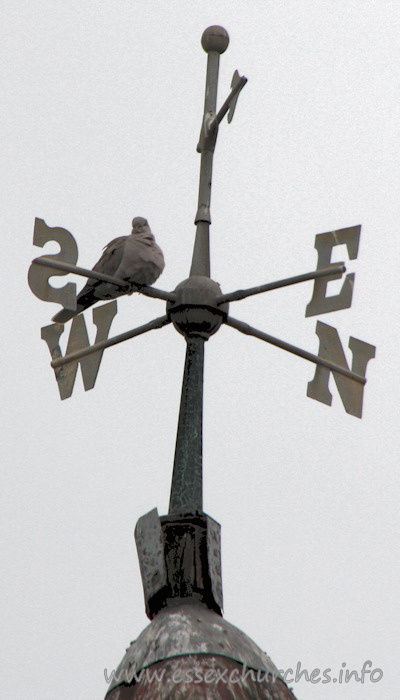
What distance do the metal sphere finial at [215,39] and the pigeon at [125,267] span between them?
78 cm

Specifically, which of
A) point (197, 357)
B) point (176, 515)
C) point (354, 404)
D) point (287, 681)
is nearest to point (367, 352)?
point (354, 404)

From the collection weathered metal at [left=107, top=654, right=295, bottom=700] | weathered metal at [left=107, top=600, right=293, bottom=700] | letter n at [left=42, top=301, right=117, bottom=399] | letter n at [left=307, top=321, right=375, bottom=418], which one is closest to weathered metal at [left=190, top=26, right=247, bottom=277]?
letter n at [left=42, top=301, right=117, bottom=399]

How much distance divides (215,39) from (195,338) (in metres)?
1.33

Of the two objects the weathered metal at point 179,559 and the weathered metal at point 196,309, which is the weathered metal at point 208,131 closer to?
the weathered metal at point 196,309

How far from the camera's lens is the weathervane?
3174 millimetres

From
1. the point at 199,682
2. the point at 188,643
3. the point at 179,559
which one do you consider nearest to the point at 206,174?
the point at 179,559

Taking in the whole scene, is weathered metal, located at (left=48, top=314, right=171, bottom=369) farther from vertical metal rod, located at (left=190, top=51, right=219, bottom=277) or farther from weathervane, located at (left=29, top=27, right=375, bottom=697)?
vertical metal rod, located at (left=190, top=51, right=219, bottom=277)

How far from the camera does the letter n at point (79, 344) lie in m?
3.83

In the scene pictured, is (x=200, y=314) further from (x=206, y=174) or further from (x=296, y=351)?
(x=206, y=174)

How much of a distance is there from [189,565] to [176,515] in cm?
17

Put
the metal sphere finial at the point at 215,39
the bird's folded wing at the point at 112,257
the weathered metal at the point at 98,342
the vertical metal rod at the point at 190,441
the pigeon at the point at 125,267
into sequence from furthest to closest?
1. the metal sphere finial at the point at 215,39
2. the bird's folded wing at the point at 112,257
3. the pigeon at the point at 125,267
4. the weathered metal at the point at 98,342
5. the vertical metal rod at the point at 190,441

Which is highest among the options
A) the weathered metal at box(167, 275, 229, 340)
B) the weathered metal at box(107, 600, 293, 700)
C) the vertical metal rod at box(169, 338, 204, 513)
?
the weathered metal at box(167, 275, 229, 340)

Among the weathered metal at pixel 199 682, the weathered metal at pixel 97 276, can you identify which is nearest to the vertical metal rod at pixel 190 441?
the weathered metal at pixel 97 276

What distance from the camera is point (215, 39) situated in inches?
162
